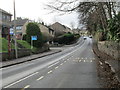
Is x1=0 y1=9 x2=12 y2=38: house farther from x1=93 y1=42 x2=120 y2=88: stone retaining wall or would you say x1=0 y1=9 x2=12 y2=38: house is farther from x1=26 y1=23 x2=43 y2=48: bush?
x1=93 y1=42 x2=120 y2=88: stone retaining wall

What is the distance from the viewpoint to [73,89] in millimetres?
9406

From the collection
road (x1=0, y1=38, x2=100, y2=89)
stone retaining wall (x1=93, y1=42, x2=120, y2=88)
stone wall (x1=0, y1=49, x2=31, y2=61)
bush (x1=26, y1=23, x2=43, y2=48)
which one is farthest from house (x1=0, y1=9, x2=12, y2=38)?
stone retaining wall (x1=93, y1=42, x2=120, y2=88)

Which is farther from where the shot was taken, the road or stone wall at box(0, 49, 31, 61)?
stone wall at box(0, 49, 31, 61)

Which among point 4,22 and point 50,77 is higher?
point 4,22

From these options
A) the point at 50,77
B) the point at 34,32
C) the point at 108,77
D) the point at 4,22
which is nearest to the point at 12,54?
the point at 34,32

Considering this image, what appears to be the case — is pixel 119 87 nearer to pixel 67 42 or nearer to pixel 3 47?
pixel 3 47

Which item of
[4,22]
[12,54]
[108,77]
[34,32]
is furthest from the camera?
[4,22]

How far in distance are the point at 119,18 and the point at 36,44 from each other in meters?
30.4

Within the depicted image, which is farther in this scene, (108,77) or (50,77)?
(50,77)

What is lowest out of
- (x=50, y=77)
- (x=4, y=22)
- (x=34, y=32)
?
(x=50, y=77)

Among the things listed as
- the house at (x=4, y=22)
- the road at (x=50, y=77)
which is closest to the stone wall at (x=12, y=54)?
the road at (x=50, y=77)

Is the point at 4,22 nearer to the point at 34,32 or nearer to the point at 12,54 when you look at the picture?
the point at 34,32

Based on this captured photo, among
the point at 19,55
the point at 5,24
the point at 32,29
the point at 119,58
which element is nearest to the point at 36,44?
the point at 32,29

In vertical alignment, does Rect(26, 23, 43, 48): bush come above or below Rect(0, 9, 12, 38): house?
below
